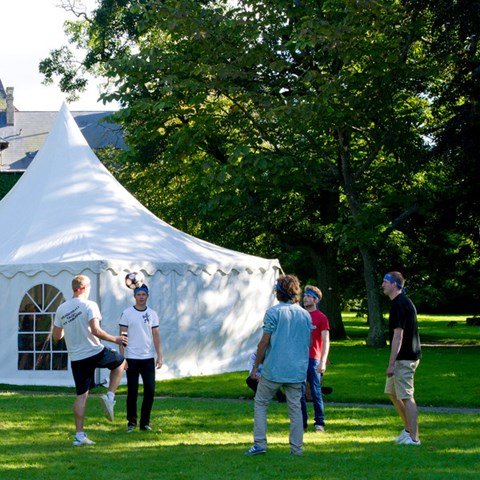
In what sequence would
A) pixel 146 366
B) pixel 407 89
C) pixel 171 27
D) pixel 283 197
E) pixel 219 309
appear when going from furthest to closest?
pixel 283 197
pixel 407 89
pixel 171 27
pixel 219 309
pixel 146 366

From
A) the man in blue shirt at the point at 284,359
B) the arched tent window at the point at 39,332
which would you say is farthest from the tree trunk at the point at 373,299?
the man in blue shirt at the point at 284,359

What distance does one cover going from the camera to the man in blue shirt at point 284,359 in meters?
9.56

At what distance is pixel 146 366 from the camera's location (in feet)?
38.3

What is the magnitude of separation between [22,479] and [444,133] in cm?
1861

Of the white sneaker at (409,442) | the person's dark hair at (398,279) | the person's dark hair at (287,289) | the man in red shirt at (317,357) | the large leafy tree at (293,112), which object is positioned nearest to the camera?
the person's dark hair at (287,289)

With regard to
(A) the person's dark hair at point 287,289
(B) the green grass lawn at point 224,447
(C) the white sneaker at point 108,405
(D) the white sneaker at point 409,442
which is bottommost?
(B) the green grass lawn at point 224,447

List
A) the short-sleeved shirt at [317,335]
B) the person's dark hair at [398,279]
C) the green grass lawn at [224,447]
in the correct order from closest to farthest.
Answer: the green grass lawn at [224,447], the person's dark hair at [398,279], the short-sleeved shirt at [317,335]

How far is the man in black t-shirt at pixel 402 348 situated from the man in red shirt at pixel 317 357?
145 cm

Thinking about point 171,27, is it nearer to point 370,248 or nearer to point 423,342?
point 370,248

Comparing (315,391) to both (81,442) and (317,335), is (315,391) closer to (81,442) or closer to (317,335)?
(317,335)

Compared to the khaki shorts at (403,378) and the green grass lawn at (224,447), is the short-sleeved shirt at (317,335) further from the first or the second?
the khaki shorts at (403,378)

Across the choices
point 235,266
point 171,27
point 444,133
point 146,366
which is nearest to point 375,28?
point 444,133

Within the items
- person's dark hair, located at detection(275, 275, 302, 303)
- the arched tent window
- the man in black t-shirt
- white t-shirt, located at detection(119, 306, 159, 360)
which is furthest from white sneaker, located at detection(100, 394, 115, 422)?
the arched tent window

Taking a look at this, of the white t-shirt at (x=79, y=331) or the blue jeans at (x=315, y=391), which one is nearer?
the white t-shirt at (x=79, y=331)
